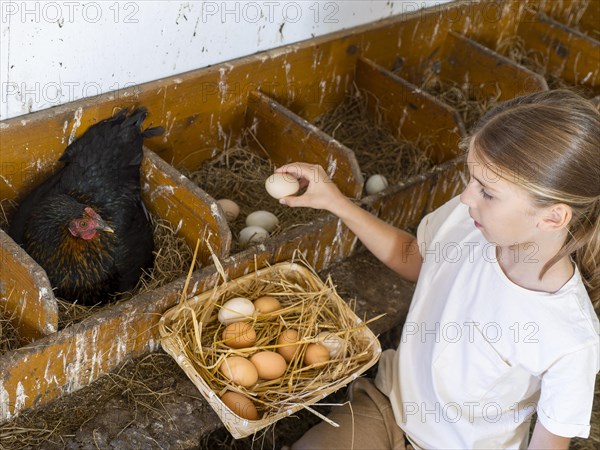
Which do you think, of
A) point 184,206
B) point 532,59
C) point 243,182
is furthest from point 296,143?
point 532,59

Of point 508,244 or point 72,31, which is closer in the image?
point 508,244

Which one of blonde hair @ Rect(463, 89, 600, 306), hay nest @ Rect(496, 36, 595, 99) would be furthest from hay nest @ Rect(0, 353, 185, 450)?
hay nest @ Rect(496, 36, 595, 99)

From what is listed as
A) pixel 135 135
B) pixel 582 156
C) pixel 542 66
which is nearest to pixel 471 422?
pixel 582 156

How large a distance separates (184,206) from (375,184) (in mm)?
700

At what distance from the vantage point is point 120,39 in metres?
1.95

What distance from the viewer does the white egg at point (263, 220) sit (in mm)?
2105

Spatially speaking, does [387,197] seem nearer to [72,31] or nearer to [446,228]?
[446,228]

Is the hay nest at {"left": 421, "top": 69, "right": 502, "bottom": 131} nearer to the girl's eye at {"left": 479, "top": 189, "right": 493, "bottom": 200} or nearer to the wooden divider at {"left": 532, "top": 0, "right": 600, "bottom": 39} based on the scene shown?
the wooden divider at {"left": 532, "top": 0, "right": 600, "bottom": 39}

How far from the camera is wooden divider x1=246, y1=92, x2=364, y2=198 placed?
2072 mm

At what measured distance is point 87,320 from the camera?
5.15 ft

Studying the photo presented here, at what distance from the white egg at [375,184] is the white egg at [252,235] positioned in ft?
1.53

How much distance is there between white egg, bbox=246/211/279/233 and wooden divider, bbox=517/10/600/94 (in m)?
1.58

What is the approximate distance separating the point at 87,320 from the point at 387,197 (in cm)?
95

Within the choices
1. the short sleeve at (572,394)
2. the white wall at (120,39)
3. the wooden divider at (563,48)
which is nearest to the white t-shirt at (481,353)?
the short sleeve at (572,394)
